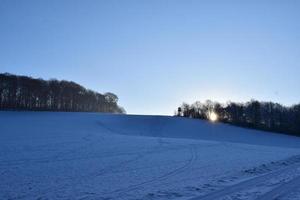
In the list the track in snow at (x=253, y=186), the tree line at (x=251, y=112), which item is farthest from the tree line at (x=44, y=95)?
the track in snow at (x=253, y=186)

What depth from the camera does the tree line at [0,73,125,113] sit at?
379ft

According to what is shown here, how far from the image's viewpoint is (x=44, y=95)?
421 ft

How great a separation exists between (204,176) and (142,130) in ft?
191

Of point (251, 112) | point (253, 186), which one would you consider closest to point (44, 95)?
point (251, 112)

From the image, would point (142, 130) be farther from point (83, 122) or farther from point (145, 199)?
point (145, 199)

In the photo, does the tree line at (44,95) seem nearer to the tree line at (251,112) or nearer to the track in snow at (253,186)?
the tree line at (251,112)

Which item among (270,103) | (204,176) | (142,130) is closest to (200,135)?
(142,130)

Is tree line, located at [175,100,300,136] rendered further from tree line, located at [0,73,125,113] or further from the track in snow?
the track in snow

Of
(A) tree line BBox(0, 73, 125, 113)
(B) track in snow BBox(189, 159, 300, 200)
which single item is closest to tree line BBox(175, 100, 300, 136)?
(A) tree line BBox(0, 73, 125, 113)

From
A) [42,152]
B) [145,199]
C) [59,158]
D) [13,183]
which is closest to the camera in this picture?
[145,199]

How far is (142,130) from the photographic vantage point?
78.2 metres

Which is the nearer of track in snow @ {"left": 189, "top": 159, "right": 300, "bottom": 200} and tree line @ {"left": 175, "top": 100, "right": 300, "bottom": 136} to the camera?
track in snow @ {"left": 189, "top": 159, "right": 300, "bottom": 200}

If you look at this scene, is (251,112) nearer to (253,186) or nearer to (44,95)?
(44,95)

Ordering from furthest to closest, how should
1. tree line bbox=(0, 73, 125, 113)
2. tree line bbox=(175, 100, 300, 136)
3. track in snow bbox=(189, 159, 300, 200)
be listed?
tree line bbox=(175, 100, 300, 136) < tree line bbox=(0, 73, 125, 113) < track in snow bbox=(189, 159, 300, 200)
